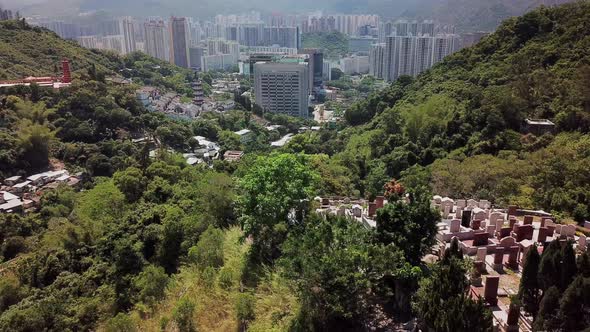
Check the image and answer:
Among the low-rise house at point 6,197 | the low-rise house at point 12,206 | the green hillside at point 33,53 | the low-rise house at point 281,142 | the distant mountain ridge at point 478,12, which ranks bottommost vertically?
the low-rise house at point 281,142

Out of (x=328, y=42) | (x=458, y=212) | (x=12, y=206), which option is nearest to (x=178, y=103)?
(x=12, y=206)

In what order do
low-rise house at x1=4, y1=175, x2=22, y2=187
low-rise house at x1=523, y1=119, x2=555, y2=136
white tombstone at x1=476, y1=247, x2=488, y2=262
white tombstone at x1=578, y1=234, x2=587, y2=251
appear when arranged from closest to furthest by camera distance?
white tombstone at x1=476, y1=247, x2=488, y2=262 → white tombstone at x1=578, y1=234, x2=587, y2=251 → low-rise house at x1=523, y1=119, x2=555, y2=136 → low-rise house at x1=4, y1=175, x2=22, y2=187

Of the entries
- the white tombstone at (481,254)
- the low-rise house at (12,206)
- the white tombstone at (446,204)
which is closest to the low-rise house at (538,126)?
the white tombstone at (446,204)

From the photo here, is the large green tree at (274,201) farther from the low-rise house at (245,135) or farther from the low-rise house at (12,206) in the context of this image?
the low-rise house at (245,135)

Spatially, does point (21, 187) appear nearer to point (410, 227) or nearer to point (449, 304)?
point (410, 227)

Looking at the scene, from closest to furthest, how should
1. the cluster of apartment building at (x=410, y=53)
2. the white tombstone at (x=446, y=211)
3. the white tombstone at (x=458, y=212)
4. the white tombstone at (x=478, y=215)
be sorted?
the white tombstone at (x=478, y=215) → the white tombstone at (x=458, y=212) → the white tombstone at (x=446, y=211) → the cluster of apartment building at (x=410, y=53)

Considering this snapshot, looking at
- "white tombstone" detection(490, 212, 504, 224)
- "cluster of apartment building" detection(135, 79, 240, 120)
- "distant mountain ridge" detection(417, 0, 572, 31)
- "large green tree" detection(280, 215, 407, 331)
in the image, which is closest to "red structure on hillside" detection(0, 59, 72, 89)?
"cluster of apartment building" detection(135, 79, 240, 120)

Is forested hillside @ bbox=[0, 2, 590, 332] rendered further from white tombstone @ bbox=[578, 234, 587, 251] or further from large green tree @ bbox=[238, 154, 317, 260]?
white tombstone @ bbox=[578, 234, 587, 251]

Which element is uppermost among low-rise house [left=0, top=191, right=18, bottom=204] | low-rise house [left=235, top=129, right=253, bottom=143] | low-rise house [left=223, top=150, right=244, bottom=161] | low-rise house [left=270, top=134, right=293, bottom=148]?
low-rise house [left=0, top=191, right=18, bottom=204]

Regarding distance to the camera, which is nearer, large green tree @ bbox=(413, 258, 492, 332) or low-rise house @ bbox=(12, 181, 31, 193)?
large green tree @ bbox=(413, 258, 492, 332)
